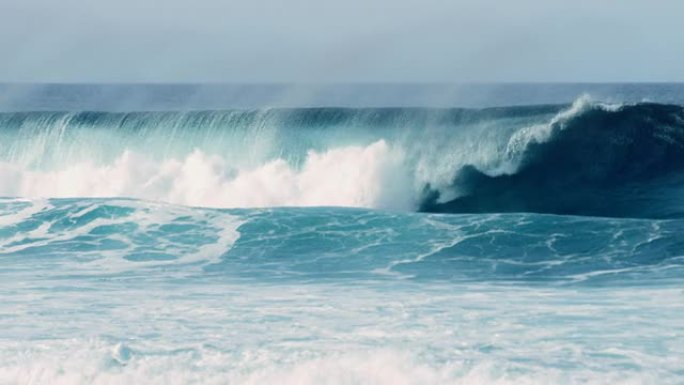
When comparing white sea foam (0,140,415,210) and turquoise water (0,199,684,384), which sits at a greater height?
white sea foam (0,140,415,210)

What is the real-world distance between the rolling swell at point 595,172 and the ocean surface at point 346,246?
0.05m

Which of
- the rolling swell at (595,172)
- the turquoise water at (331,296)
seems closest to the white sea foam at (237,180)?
the rolling swell at (595,172)

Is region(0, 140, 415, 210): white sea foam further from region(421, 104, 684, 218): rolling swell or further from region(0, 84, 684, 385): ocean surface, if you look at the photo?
region(421, 104, 684, 218): rolling swell

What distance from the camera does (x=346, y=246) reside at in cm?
1617

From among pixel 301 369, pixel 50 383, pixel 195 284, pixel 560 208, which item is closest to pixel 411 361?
pixel 301 369

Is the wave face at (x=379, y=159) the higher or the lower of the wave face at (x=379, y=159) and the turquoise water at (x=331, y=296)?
the higher

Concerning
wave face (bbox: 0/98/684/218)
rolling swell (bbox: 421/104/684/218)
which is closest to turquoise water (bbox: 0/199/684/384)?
rolling swell (bbox: 421/104/684/218)

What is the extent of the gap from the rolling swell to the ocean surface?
2.0 inches

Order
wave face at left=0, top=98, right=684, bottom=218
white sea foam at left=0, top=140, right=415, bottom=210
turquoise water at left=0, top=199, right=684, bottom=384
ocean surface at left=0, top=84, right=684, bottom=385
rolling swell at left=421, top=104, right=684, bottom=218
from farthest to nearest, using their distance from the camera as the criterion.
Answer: white sea foam at left=0, top=140, right=415, bottom=210 → wave face at left=0, top=98, right=684, bottom=218 → rolling swell at left=421, top=104, right=684, bottom=218 → ocean surface at left=0, top=84, right=684, bottom=385 → turquoise water at left=0, top=199, right=684, bottom=384

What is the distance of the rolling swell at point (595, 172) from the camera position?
66.7 feet

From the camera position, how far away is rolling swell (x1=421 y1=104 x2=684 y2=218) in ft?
66.7

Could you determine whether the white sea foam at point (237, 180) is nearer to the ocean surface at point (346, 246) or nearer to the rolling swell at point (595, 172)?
the ocean surface at point (346, 246)

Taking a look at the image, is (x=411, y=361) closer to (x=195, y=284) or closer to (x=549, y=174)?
(x=195, y=284)

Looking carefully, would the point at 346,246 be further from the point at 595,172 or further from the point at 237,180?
the point at 595,172
